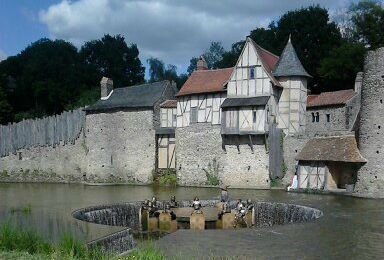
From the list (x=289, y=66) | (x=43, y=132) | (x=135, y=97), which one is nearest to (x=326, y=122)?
(x=289, y=66)

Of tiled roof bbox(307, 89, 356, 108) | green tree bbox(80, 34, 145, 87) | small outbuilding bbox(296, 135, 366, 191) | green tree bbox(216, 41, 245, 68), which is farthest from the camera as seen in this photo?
green tree bbox(80, 34, 145, 87)

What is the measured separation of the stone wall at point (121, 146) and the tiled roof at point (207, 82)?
10.7ft

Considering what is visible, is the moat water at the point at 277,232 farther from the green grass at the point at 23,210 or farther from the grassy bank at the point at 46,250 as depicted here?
the grassy bank at the point at 46,250

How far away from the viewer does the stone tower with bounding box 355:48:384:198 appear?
2206cm

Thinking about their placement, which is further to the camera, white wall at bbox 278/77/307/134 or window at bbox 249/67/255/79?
white wall at bbox 278/77/307/134

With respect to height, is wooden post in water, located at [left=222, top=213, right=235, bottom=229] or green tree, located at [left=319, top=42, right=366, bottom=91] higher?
green tree, located at [left=319, top=42, right=366, bottom=91]

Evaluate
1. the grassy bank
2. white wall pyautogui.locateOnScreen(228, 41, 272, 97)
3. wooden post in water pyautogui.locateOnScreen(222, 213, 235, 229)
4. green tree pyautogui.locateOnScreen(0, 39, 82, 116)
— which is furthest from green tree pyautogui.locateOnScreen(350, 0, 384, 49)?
the grassy bank

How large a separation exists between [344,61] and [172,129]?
550 inches

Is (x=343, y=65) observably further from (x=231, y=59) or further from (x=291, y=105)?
(x=231, y=59)

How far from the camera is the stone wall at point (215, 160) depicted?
88.6ft

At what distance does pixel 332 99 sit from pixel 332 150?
6138 mm

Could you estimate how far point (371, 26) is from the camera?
124ft

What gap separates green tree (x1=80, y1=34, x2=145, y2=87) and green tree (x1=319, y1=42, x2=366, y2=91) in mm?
25900

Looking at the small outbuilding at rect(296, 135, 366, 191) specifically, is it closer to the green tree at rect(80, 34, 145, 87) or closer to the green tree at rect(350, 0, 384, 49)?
the green tree at rect(350, 0, 384, 49)
